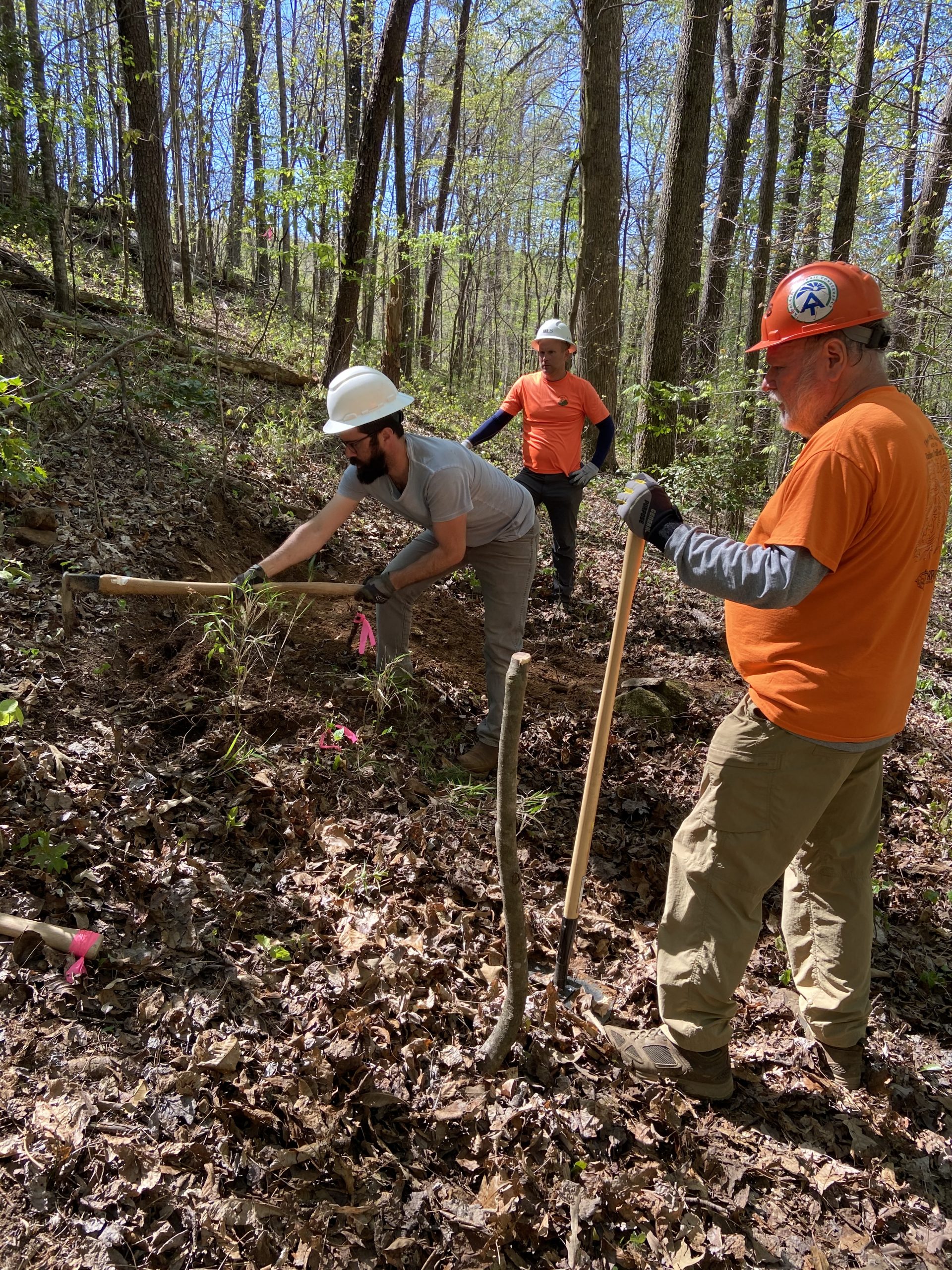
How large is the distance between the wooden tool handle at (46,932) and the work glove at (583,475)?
4.80m

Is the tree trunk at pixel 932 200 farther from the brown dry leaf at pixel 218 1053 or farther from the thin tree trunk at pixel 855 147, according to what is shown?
the brown dry leaf at pixel 218 1053

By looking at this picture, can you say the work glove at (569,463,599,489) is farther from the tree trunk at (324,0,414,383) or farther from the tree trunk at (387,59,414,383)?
the tree trunk at (387,59,414,383)

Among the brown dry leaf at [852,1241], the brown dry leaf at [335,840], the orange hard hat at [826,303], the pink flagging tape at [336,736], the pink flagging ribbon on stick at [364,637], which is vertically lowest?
A: the brown dry leaf at [852,1241]

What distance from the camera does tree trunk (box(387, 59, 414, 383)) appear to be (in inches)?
405

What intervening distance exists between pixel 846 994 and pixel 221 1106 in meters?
2.13

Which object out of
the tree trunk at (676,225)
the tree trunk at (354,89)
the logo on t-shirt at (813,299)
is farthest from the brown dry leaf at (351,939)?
the tree trunk at (354,89)

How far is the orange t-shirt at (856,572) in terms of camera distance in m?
2.01

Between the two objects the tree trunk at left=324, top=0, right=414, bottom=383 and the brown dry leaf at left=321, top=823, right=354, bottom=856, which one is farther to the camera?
the tree trunk at left=324, top=0, right=414, bottom=383

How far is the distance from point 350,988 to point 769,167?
46.9ft

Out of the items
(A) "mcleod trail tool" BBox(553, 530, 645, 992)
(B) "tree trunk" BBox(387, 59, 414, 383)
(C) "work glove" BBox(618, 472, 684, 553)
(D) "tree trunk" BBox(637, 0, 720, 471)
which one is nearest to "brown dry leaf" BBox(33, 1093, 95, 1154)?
(A) "mcleod trail tool" BBox(553, 530, 645, 992)

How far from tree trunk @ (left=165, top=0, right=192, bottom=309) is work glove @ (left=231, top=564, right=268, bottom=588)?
9.37m

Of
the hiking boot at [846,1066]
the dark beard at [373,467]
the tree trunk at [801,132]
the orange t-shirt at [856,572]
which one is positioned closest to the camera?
the orange t-shirt at [856,572]

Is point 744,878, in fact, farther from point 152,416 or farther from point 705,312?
point 705,312

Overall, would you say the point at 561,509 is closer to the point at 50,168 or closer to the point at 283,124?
the point at 50,168
